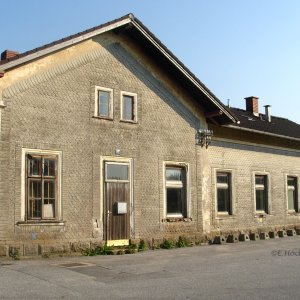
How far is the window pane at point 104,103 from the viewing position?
49.1 feet

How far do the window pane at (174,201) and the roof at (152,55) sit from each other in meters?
3.18

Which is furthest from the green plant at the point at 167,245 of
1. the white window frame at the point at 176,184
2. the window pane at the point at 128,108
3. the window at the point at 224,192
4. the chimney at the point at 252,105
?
the chimney at the point at 252,105

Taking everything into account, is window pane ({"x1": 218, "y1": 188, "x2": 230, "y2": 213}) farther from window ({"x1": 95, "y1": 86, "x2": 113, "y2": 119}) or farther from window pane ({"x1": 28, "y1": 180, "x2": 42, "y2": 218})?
window pane ({"x1": 28, "y1": 180, "x2": 42, "y2": 218})

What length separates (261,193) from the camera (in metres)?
20.7

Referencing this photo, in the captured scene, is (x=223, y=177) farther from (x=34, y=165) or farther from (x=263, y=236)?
(x=34, y=165)

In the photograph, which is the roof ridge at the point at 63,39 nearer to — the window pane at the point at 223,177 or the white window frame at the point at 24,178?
the white window frame at the point at 24,178

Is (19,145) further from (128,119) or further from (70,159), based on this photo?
(128,119)

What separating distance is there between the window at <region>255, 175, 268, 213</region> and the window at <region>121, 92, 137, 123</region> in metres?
7.30

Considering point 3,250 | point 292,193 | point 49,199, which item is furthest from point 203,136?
point 3,250

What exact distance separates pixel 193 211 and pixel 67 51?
700 centimetres

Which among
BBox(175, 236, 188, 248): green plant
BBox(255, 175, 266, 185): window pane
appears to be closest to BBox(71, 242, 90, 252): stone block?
BBox(175, 236, 188, 248): green plant

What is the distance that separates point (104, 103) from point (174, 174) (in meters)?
3.69

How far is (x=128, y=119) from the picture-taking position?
15609mm

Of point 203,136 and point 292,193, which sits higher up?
point 203,136
